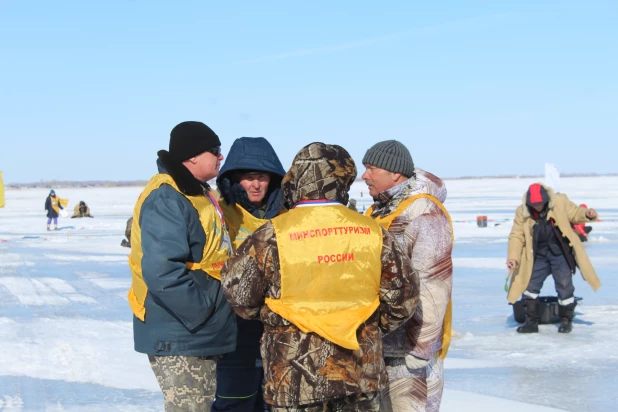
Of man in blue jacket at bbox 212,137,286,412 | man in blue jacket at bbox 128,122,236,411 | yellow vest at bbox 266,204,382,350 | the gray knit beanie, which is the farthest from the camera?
man in blue jacket at bbox 212,137,286,412

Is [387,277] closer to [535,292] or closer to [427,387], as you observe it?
[427,387]

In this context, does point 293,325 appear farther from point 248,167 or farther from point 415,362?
point 248,167

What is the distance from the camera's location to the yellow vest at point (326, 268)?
2.37 meters

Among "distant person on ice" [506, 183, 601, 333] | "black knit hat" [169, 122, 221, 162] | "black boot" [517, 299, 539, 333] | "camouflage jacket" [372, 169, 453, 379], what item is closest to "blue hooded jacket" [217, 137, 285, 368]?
"black knit hat" [169, 122, 221, 162]

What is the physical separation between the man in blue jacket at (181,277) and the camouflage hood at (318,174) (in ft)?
1.64

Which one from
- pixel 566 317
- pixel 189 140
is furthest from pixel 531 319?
pixel 189 140

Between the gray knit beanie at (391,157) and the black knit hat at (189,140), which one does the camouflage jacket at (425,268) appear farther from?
the black knit hat at (189,140)

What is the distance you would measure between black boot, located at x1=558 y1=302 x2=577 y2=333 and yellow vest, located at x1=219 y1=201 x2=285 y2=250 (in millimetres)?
4689

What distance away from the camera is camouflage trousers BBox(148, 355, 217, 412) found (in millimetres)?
2719

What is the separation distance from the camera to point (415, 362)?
119 inches

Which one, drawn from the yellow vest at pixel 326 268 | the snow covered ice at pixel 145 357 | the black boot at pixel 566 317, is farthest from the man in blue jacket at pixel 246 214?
the black boot at pixel 566 317

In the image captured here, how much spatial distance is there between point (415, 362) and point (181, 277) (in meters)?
1.08

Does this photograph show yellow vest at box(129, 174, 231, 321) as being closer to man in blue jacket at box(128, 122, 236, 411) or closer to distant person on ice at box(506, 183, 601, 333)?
man in blue jacket at box(128, 122, 236, 411)

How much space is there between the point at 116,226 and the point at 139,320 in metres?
22.6
